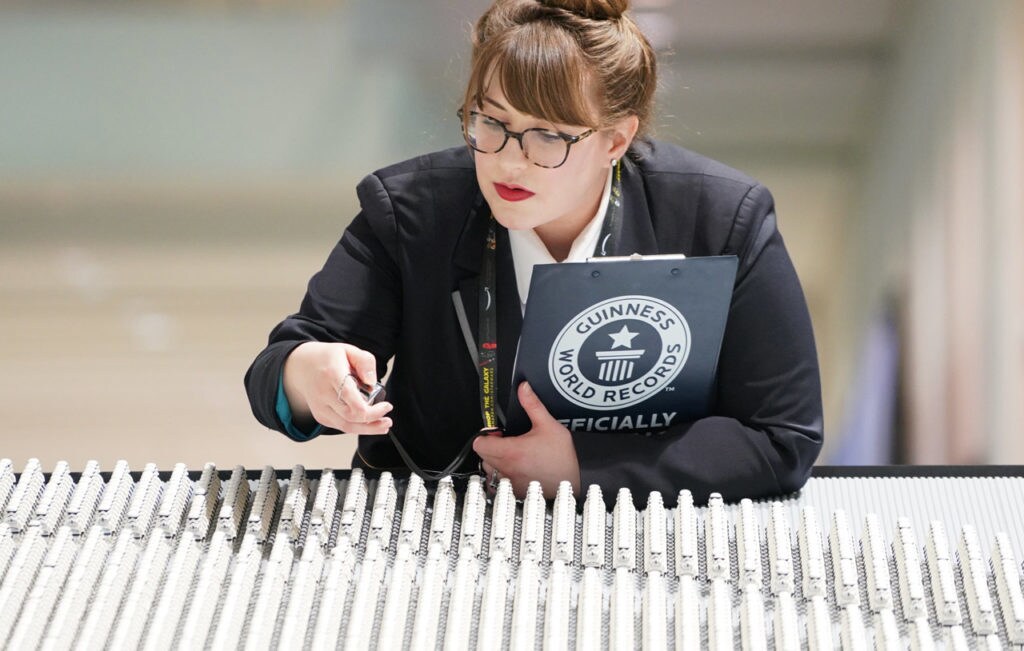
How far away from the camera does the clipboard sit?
45.9 inches

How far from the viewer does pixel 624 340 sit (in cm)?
122

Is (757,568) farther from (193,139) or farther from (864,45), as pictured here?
(193,139)

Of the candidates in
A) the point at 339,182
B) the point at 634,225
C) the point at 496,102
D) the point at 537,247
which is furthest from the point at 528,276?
the point at 339,182

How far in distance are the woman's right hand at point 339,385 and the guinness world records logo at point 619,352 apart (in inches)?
7.4

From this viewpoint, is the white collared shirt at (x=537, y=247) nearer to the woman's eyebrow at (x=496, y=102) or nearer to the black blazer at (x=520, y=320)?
the black blazer at (x=520, y=320)

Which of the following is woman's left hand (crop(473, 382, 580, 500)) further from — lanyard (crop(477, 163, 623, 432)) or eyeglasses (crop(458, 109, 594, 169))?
eyeglasses (crop(458, 109, 594, 169))

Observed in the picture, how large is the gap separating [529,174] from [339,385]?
0.30m

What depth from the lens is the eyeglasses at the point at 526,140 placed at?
1.24 metres

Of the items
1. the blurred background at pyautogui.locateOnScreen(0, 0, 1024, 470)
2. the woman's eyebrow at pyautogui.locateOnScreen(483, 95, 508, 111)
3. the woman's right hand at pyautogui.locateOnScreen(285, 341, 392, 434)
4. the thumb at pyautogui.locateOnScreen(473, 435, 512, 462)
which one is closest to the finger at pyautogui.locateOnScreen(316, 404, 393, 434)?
the woman's right hand at pyautogui.locateOnScreen(285, 341, 392, 434)

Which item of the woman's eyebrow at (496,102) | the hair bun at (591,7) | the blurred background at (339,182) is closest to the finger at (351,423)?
the woman's eyebrow at (496,102)

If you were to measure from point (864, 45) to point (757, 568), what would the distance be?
2.73m

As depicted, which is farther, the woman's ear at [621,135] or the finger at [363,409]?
the woman's ear at [621,135]

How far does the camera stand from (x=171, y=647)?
0.90m

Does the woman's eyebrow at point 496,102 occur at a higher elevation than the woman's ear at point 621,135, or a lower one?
higher
